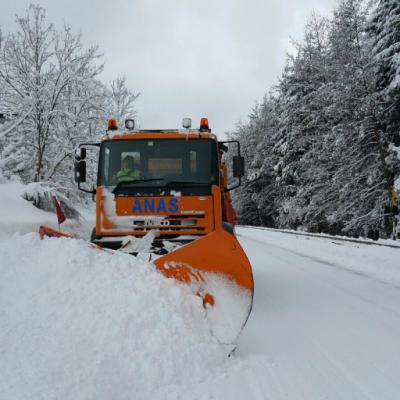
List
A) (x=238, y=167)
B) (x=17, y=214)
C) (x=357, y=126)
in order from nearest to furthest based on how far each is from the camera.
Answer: (x=238, y=167) < (x=17, y=214) < (x=357, y=126)

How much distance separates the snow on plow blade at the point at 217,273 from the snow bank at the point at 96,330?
14 centimetres

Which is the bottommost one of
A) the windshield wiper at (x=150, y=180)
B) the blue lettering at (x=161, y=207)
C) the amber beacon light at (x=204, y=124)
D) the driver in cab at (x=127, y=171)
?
the blue lettering at (x=161, y=207)

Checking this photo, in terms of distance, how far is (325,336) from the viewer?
4.06 m

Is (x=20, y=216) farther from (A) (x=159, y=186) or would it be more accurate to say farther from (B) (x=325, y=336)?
(B) (x=325, y=336)

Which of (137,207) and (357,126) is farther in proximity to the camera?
(357,126)

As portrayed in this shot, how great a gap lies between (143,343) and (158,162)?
304 cm

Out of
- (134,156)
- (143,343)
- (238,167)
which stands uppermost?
(134,156)

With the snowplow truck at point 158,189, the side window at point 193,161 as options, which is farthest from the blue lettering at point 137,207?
the side window at point 193,161

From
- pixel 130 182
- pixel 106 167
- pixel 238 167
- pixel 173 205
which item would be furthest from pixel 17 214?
pixel 238 167

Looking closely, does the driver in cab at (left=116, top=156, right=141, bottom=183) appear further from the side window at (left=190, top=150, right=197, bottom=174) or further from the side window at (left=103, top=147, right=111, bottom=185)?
the side window at (left=190, top=150, right=197, bottom=174)

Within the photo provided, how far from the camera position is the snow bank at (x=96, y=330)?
2.67 meters

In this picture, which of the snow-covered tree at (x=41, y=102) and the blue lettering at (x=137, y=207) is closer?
the blue lettering at (x=137, y=207)

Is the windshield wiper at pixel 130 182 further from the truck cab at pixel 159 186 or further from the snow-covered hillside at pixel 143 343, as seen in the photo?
the snow-covered hillside at pixel 143 343

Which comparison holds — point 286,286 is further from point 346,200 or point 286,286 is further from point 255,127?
point 255,127
